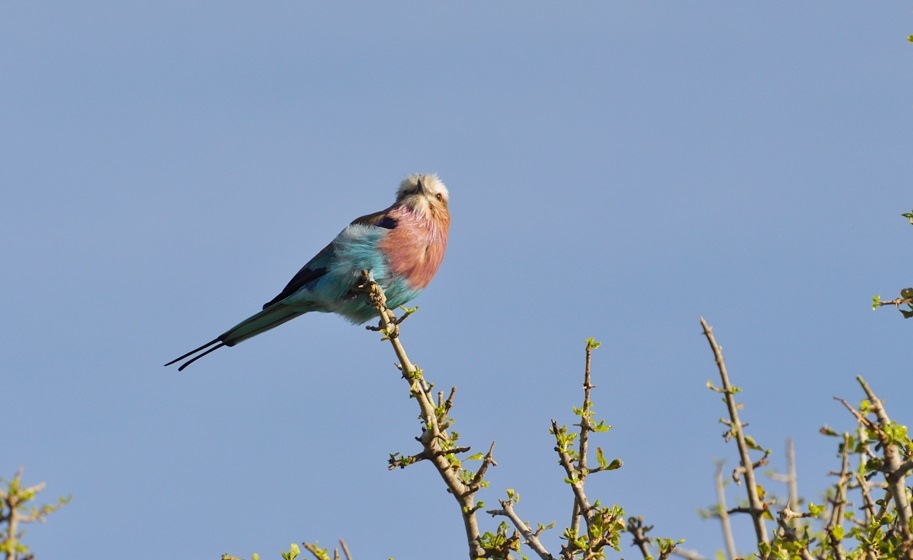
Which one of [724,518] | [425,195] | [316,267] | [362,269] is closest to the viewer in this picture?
[724,518]

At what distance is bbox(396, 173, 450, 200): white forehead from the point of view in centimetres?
768

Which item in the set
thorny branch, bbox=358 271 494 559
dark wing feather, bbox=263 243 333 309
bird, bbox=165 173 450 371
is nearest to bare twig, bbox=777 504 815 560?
thorny branch, bbox=358 271 494 559

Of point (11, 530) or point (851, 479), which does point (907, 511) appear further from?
point (11, 530)

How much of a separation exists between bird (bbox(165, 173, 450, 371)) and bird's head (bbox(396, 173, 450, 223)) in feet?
0.03

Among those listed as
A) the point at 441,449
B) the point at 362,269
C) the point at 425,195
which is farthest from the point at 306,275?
the point at 441,449

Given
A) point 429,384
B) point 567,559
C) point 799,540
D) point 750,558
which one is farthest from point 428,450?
point 799,540

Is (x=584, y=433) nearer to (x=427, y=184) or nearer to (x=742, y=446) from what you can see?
(x=742, y=446)

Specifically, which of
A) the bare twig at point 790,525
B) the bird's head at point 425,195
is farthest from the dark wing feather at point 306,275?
the bare twig at point 790,525

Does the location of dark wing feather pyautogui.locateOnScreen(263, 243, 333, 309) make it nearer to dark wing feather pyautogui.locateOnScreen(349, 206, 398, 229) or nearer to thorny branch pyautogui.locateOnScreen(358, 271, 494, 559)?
dark wing feather pyautogui.locateOnScreen(349, 206, 398, 229)

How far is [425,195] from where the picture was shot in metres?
7.60

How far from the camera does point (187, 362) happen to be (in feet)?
22.9

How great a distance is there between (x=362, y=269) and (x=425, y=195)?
3.33 ft

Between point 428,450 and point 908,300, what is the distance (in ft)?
6.28

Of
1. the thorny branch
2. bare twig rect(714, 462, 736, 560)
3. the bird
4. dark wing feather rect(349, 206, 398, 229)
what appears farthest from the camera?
dark wing feather rect(349, 206, 398, 229)
